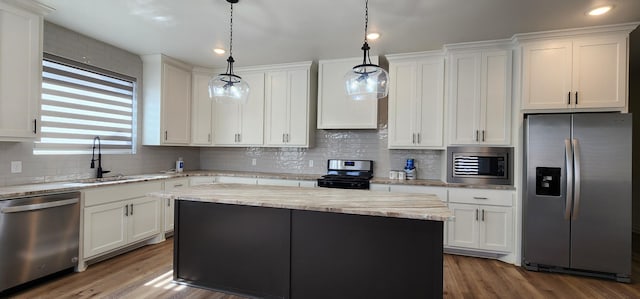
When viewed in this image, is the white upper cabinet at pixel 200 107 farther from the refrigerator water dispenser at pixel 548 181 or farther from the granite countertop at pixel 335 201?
the refrigerator water dispenser at pixel 548 181

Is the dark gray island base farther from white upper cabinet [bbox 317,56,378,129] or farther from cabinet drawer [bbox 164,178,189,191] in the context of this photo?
white upper cabinet [bbox 317,56,378,129]

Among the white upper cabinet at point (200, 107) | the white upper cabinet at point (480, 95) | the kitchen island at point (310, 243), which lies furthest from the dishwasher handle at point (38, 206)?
the white upper cabinet at point (480, 95)

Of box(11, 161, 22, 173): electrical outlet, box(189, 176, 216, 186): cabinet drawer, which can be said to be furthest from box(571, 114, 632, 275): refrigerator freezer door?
box(11, 161, 22, 173): electrical outlet

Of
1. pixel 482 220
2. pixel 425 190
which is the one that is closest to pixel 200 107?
pixel 425 190

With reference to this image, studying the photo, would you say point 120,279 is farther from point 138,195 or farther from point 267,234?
point 267,234

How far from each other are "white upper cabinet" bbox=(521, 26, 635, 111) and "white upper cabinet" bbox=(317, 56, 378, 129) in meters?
1.71

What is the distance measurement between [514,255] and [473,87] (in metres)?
1.89

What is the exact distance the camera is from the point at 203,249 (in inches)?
96.4

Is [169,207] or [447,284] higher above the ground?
[169,207]

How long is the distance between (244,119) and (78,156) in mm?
2039

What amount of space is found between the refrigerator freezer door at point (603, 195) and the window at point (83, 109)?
5099 mm

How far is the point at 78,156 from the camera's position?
3359 mm

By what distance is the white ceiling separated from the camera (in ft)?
8.57

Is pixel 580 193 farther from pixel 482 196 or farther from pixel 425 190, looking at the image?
pixel 425 190
